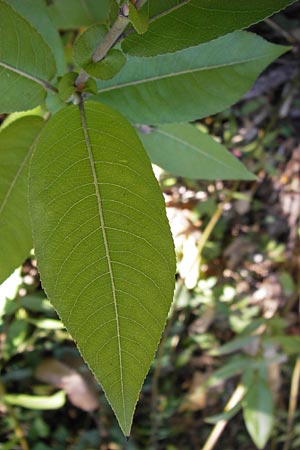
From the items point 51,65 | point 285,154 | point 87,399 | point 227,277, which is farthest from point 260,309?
point 51,65

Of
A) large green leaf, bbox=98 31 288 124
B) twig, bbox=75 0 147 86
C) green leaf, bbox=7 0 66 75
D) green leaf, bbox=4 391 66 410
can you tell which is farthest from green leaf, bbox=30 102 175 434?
green leaf, bbox=4 391 66 410

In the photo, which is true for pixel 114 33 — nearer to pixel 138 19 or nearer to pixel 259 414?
pixel 138 19

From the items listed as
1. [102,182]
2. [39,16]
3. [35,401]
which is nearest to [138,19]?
[102,182]

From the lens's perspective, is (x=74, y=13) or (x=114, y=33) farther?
(x=74, y=13)

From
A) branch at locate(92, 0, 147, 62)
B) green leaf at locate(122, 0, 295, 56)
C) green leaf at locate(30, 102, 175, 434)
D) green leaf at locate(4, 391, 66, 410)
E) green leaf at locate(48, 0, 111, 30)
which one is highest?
green leaf at locate(48, 0, 111, 30)

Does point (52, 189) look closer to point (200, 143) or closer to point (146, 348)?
point (146, 348)

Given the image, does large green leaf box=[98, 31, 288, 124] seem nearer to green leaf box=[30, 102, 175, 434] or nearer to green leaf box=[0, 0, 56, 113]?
green leaf box=[0, 0, 56, 113]
